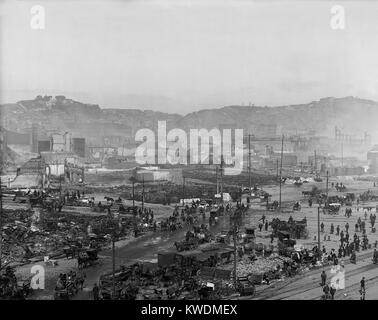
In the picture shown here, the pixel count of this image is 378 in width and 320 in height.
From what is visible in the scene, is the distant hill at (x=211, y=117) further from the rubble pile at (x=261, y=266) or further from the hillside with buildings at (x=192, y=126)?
the rubble pile at (x=261, y=266)

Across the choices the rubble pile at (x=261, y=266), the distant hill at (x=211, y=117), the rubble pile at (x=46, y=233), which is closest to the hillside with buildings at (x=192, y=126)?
the distant hill at (x=211, y=117)

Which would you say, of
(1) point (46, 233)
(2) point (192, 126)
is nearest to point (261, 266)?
(1) point (46, 233)

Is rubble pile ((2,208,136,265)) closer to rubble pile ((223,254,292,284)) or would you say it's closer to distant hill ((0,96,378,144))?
rubble pile ((223,254,292,284))

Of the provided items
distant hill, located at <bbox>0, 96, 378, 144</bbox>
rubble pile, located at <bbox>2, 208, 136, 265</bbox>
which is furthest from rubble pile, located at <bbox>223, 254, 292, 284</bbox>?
distant hill, located at <bbox>0, 96, 378, 144</bbox>

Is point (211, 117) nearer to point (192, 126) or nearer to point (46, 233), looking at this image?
point (192, 126)

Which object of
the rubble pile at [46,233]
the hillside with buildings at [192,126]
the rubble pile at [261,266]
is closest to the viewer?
the rubble pile at [261,266]
